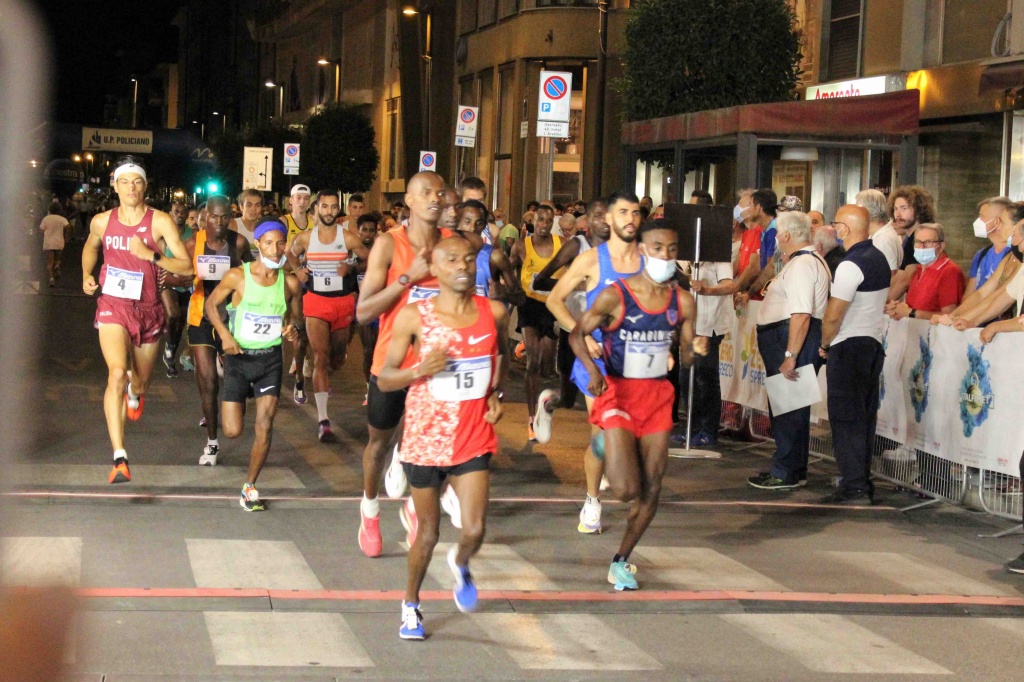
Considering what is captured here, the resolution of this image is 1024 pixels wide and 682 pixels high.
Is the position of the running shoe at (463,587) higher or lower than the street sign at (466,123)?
lower

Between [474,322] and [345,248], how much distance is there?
661 centimetres

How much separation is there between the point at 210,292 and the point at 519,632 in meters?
5.37

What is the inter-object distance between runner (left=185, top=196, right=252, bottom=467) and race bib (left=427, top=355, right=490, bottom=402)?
4519 mm

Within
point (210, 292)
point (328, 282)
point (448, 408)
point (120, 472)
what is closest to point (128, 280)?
point (120, 472)

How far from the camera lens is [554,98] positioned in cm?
1870

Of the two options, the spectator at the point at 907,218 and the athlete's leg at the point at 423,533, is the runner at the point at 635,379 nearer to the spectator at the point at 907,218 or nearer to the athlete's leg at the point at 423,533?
the athlete's leg at the point at 423,533

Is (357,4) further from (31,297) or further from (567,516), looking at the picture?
(31,297)

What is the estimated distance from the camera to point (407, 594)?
20.2ft

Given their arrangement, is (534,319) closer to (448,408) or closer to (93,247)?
(93,247)

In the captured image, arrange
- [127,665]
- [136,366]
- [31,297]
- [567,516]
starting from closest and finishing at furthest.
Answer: [31,297] → [127,665] → [567,516] → [136,366]

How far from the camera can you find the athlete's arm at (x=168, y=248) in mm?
9289

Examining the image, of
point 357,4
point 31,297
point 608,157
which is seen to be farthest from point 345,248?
point 357,4

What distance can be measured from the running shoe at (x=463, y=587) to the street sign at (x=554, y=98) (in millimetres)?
12834

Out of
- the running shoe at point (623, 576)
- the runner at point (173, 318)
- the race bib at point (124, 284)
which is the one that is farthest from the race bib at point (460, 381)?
the runner at point (173, 318)
